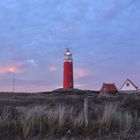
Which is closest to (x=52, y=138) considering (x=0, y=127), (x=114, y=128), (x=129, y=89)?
(x=0, y=127)

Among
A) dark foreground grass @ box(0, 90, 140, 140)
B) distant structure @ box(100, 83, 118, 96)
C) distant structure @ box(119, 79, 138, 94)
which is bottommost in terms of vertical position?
dark foreground grass @ box(0, 90, 140, 140)

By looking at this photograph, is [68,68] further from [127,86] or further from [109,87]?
[127,86]

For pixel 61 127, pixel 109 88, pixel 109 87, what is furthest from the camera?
pixel 109 87

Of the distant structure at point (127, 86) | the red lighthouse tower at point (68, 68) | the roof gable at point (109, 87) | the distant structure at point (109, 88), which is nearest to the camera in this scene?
the red lighthouse tower at point (68, 68)

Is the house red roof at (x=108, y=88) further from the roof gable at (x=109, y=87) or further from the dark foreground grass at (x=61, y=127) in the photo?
the dark foreground grass at (x=61, y=127)

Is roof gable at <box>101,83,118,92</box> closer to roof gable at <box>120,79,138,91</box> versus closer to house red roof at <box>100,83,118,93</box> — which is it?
house red roof at <box>100,83,118,93</box>

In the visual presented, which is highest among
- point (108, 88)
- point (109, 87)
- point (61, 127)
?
point (109, 87)

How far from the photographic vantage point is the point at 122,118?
60.6ft

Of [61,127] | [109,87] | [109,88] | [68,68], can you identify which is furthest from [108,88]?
[61,127]

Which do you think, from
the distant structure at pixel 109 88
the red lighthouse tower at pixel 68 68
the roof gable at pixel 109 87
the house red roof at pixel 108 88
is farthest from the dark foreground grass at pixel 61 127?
the roof gable at pixel 109 87

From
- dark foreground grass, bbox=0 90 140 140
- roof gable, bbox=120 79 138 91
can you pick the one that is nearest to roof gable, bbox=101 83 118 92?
roof gable, bbox=120 79 138 91

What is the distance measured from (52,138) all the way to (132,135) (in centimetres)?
315

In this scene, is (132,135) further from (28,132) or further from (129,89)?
(129,89)

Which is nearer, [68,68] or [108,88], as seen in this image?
[68,68]
